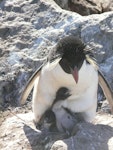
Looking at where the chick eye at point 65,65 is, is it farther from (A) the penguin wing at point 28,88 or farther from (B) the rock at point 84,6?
(B) the rock at point 84,6

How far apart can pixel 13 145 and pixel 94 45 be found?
134 centimetres

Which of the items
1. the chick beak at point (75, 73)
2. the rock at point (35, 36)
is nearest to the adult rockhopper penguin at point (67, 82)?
the chick beak at point (75, 73)

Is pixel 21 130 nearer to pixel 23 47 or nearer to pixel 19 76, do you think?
pixel 19 76

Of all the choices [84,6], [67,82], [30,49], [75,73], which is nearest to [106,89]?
[67,82]

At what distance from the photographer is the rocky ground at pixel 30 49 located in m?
4.13

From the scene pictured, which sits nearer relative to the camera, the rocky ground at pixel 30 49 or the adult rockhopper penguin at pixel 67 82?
the adult rockhopper penguin at pixel 67 82

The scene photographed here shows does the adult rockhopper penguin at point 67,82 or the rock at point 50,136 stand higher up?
the adult rockhopper penguin at point 67,82

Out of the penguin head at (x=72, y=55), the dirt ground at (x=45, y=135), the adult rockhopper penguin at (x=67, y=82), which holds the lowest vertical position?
the dirt ground at (x=45, y=135)

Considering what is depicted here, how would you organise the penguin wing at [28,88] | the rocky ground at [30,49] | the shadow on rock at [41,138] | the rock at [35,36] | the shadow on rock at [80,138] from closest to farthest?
the shadow on rock at [80,138], the shadow on rock at [41,138], the rocky ground at [30,49], the penguin wing at [28,88], the rock at [35,36]

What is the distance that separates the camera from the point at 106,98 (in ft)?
14.8

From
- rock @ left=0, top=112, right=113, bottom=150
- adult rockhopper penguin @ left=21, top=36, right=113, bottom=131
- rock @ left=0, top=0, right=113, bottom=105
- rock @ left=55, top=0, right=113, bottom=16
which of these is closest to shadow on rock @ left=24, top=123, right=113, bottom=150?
rock @ left=0, top=112, right=113, bottom=150

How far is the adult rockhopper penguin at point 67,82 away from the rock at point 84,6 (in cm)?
169

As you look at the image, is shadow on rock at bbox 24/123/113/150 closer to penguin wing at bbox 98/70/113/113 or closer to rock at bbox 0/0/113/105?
penguin wing at bbox 98/70/113/113

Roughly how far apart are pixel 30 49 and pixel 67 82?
1079 mm
